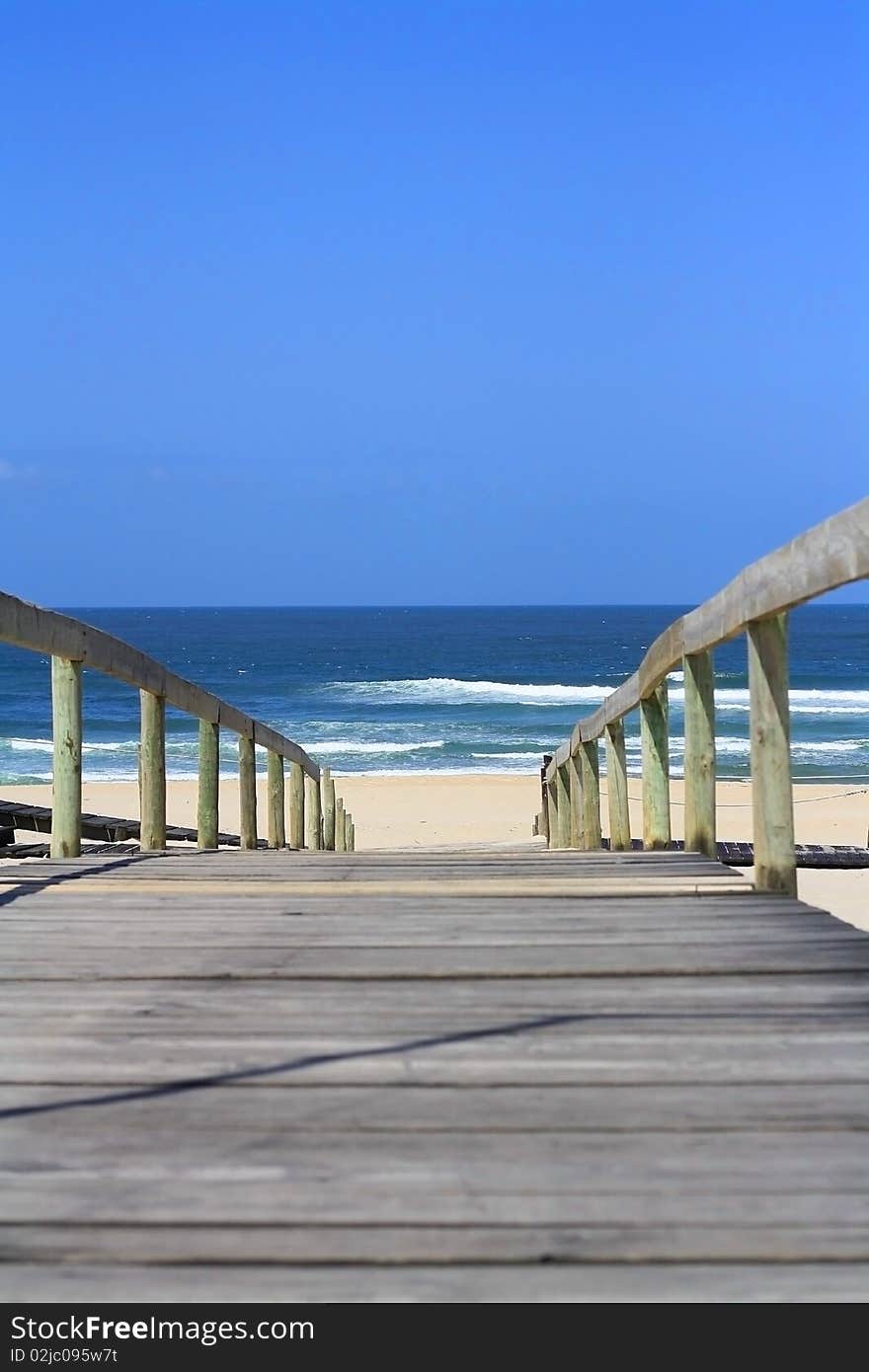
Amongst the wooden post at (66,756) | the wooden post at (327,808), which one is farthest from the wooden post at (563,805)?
the wooden post at (66,756)

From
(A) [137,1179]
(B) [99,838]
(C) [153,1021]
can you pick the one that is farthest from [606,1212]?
(B) [99,838]

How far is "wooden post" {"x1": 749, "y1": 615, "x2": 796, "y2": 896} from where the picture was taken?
3.81 metres

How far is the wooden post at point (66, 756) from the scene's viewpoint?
4984mm

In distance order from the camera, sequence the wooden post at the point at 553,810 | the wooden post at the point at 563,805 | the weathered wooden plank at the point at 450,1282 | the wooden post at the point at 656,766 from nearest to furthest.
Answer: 1. the weathered wooden plank at the point at 450,1282
2. the wooden post at the point at 656,766
3. the wooden post at the point at 563,805
4. the wooden post at the point at 553,810

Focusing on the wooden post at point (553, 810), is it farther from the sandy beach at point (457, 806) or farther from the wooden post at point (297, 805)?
the sandy beach at point (457, 806)

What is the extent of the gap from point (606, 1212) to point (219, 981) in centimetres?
140

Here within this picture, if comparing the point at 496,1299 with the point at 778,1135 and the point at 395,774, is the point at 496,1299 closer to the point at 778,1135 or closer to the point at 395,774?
the point at 778,1135

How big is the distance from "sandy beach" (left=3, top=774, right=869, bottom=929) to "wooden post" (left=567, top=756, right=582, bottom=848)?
6692 millimetres

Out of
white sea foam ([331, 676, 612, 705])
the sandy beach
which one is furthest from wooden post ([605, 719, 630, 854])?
→ white sea foam ([331, 676, 612, 705])

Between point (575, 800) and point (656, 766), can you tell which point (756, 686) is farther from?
point (575, 800)

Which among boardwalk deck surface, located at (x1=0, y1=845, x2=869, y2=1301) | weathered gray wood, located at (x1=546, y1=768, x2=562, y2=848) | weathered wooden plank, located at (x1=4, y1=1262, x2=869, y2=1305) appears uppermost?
weathered gray wood, located at (x1=546, y1=768, x2=562, y2=848)

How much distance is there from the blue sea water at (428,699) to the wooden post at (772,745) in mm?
11919

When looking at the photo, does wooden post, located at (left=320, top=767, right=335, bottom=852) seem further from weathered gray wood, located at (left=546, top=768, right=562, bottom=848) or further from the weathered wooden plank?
the weathered wooden plank

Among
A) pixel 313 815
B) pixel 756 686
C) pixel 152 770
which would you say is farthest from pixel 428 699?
pixel 756 686
